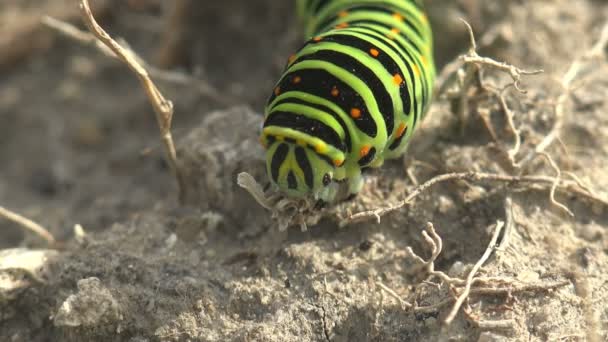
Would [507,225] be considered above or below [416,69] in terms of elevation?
below

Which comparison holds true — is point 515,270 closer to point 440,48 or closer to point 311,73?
point 311,73

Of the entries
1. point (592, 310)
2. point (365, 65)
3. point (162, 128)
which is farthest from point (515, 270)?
point (162, 128)

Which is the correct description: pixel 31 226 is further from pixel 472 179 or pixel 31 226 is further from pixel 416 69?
pixel 472 179

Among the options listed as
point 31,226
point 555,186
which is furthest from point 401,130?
point 31,226

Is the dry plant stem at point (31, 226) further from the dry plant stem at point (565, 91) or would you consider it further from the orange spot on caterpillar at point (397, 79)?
the dry plant stem at point (565, 91)

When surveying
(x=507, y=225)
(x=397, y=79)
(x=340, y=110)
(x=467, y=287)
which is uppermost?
(x=397, y=79)

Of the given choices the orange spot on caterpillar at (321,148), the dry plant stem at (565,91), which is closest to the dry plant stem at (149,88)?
the orange spot on caterpillar at (321,148)

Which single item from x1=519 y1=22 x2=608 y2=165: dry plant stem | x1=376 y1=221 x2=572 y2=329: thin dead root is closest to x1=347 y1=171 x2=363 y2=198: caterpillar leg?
x1=376 y1=221 x2=572 y2=329: thin dead root

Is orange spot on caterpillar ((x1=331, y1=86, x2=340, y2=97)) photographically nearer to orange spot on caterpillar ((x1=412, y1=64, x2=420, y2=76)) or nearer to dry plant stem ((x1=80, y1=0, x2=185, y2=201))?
orange spot on caterpillar ((x1=412, y1=64, x2=420, y2=76))

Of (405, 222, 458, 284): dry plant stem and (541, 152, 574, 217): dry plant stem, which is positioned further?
(541, 152, 574, 217): dry plant stem
